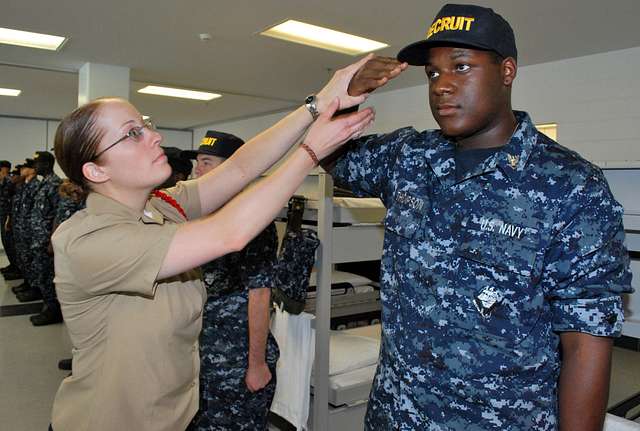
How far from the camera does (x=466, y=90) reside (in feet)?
3.92

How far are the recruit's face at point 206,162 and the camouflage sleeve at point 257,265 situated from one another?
1.60ft

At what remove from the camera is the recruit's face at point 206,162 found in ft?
7.89

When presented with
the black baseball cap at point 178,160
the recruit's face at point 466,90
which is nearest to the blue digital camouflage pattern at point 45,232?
the black baseball cap at point 178,160

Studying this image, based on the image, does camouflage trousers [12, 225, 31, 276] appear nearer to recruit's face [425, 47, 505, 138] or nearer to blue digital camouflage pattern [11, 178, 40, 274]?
blue digital camouflage pattern [11, 178, 40, 274]

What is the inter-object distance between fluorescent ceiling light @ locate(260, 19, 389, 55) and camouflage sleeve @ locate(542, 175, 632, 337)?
13.0ft

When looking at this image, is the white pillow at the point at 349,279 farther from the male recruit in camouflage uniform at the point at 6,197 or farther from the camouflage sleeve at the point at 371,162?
the male recruit in camouflage uniform at the point at 6,197

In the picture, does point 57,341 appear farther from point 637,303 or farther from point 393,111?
point 393,111

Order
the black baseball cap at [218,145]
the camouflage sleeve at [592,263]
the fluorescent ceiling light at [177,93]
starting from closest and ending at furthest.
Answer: the camouflage sleeve at [592,263] → the black baseball cap at [218,145] → the fluorescent ceiling light at [177,93]

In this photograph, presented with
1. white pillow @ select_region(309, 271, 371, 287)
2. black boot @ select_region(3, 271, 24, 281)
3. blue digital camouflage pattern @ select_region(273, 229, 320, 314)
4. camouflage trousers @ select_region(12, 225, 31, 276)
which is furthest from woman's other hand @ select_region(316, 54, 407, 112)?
black boot @ select_region(3, 271, 24, 281)

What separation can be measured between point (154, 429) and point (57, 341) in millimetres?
4068

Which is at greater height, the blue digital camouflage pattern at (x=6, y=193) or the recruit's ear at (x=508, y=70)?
the recruit's ear at (x=508, y=70)

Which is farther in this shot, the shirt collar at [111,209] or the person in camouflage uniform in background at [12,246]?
the person in camouflage uniform in background at [12,246]

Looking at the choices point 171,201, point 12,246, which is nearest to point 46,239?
point 12,246

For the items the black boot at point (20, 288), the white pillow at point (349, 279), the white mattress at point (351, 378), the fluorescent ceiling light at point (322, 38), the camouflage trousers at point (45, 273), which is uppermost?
the fluorescent ceiling light at point (322, 38)
